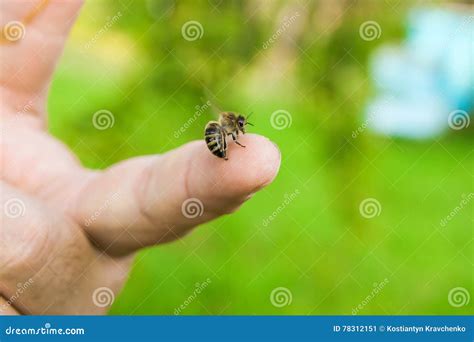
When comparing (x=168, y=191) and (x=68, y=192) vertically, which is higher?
(x=168, y=191)

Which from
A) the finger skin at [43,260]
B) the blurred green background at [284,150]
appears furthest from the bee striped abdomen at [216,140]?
the finger skin at [43,260]

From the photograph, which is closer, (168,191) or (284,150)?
(168,191)

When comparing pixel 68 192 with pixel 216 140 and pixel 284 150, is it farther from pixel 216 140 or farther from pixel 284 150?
pixel 284 150

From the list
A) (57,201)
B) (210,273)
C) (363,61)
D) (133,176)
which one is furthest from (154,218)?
(210,273)

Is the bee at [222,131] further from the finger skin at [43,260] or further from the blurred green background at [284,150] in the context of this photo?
the finger skin at [43,260]

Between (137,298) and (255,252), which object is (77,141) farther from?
(255,252)

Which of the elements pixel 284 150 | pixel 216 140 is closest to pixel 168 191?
pixel 216 140
